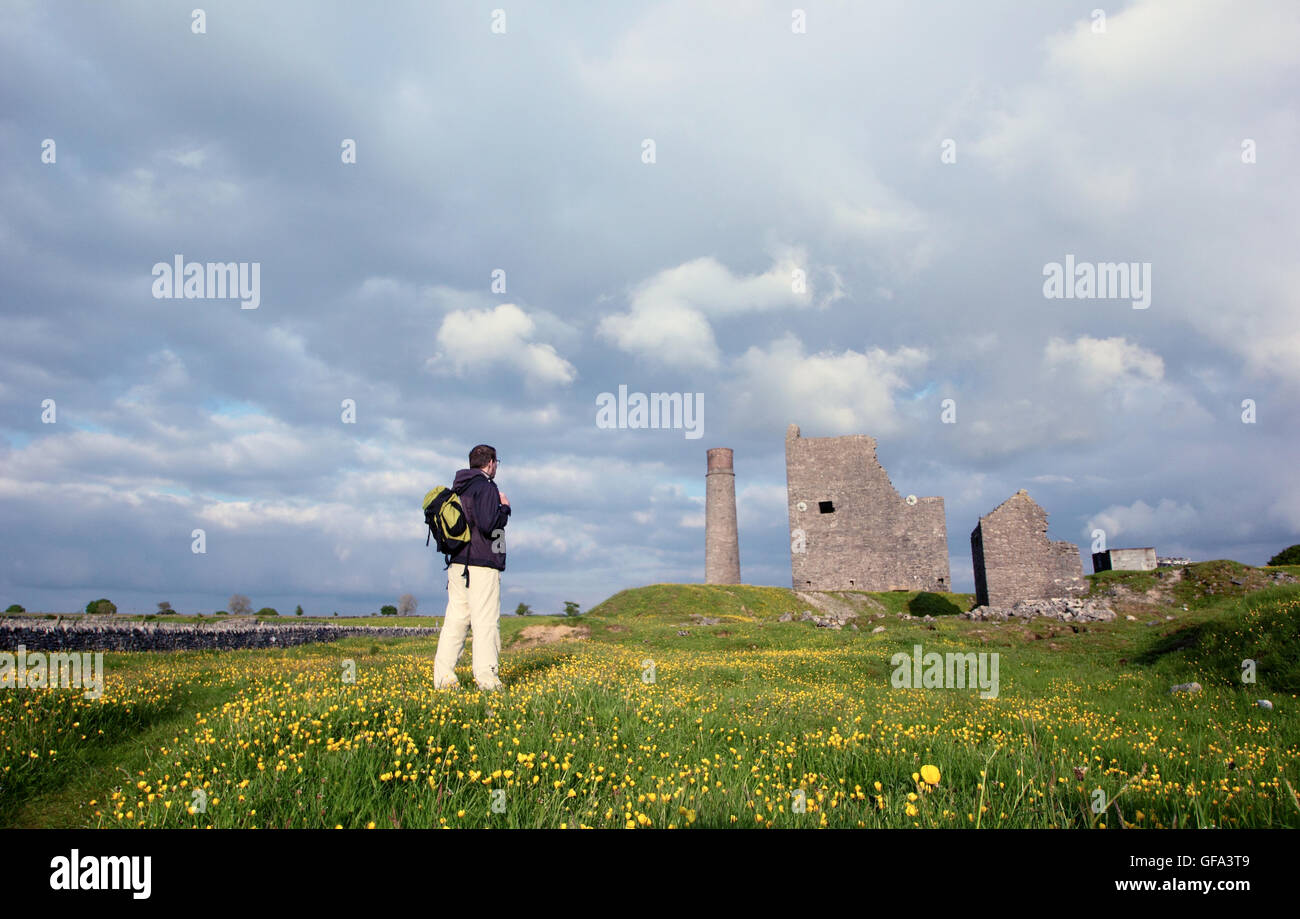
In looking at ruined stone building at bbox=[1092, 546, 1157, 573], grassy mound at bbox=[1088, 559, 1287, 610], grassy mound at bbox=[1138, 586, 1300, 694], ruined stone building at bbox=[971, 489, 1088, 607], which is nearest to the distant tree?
ruined stone building at bbox=[1092, 546, 1157, 573]

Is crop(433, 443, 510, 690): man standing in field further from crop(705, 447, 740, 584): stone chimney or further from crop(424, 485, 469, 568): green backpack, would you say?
crop(705, 447, 740, 584): stone chimney

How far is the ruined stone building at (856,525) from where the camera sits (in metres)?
58.0

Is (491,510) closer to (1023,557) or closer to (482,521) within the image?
(482,521)

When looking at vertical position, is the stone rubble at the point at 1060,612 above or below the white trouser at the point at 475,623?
below

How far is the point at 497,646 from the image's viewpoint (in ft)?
28.9

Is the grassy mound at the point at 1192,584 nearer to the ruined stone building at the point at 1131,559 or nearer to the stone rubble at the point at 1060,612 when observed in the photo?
the stone rubble at the point at 1060,612

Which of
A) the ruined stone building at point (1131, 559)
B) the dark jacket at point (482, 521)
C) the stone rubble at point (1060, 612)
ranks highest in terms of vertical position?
the dark jacket at point (482, 521)

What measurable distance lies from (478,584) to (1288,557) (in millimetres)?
61602

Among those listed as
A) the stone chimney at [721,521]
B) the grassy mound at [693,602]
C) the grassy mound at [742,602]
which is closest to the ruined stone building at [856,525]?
the grassy mound at [742,602]

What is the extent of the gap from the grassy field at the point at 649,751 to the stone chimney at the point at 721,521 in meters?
46.7
